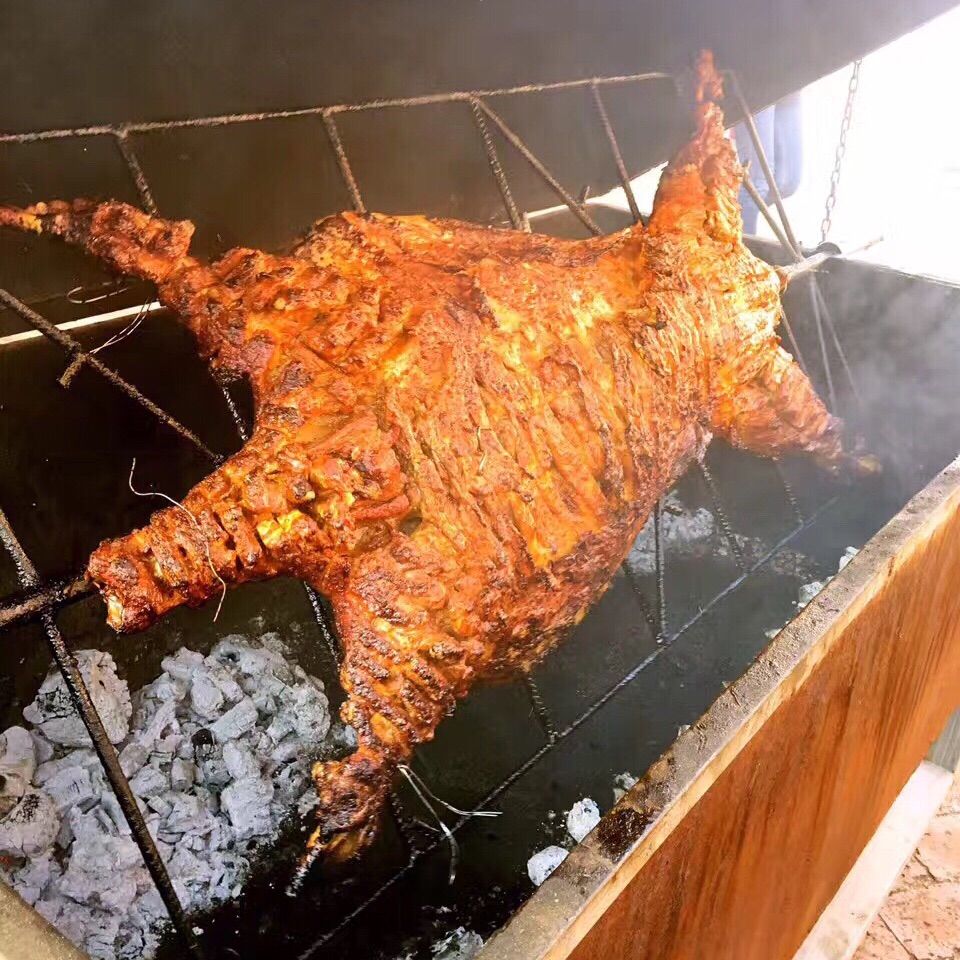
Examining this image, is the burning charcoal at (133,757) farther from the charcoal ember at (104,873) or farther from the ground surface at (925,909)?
the ground surface at (925,909)

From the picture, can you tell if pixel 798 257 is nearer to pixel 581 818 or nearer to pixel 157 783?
pixel 581 818

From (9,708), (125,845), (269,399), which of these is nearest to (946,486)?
(269,399)

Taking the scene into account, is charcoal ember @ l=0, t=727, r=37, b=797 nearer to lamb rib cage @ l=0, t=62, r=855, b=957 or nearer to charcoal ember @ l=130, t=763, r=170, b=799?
charcoal ember @ l=130, t=763, r=170, b=799

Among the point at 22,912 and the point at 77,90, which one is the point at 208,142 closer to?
the point at 77,90

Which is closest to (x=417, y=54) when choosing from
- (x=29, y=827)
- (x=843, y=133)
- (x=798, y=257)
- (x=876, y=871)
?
(x=798, y=257)

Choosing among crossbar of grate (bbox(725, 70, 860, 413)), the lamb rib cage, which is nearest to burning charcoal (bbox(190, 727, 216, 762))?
the lamb rib cage

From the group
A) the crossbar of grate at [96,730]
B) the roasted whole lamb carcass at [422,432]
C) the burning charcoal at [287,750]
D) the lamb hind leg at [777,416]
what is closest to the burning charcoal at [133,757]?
the burning charcoal at [287,750]
